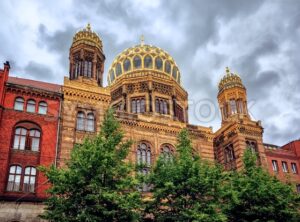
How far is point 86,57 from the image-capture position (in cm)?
3425

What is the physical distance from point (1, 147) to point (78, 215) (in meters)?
11.5

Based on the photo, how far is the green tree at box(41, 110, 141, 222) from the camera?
18.0m

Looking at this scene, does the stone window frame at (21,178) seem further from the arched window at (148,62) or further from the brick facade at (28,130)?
the arched window at (148,62)

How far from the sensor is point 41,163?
26.3m

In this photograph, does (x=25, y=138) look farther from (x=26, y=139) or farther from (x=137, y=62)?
(x=137, y=62)

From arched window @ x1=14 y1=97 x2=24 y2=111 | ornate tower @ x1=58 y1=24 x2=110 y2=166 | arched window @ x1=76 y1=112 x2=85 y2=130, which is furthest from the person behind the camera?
arched window @ x1=76 y1=112 x2=85 y2=130

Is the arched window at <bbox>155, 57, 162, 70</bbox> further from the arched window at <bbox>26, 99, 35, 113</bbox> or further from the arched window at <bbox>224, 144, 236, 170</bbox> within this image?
the arched window at <bbox>26, 99, 35, 113</bbox>

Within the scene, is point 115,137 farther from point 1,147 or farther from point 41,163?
point 1,147

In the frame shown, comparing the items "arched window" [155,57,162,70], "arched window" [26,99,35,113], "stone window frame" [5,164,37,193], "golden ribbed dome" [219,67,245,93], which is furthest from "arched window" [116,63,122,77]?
"stone window frame" [5,164,37,193]

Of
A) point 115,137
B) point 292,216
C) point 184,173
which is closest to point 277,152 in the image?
point 292,216

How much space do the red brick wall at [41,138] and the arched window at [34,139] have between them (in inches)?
13.0

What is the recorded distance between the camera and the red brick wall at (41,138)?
25188 millimetres

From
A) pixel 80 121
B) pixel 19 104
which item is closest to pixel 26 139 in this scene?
pixel 19 104

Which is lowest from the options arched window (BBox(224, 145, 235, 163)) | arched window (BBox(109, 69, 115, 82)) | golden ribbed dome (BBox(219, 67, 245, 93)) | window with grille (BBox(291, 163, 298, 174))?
window with grille (BBox(291, 163, 298, 174))
